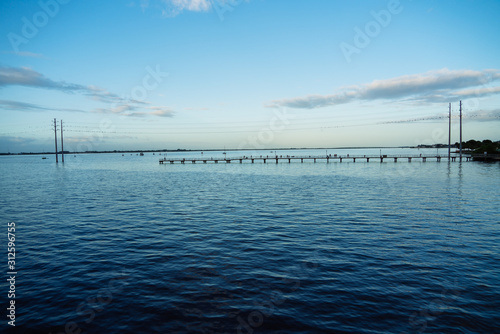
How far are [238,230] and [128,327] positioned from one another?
10260 millimetres

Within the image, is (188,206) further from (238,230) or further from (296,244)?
(296,244)

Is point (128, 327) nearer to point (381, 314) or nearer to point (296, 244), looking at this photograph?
point (381, 314)

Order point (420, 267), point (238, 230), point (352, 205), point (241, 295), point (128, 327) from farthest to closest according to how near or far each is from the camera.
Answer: point (352, 205) < point (238, 230) < point (420, 267) < point (241, 295) < point (128, 327)

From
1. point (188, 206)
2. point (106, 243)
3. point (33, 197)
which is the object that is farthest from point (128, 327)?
point (33, 197)

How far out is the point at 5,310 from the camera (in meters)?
9.08

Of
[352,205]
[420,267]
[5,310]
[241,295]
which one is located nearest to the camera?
[5,310]

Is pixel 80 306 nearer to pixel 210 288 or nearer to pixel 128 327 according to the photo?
pixel 128 327

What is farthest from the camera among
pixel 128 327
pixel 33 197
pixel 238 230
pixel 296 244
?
pixel 33 197

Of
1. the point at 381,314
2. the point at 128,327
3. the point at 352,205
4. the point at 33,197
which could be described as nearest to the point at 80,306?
the point at 128,327

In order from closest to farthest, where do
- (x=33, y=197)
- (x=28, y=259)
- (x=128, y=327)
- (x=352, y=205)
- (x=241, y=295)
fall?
(x=128, y=327) → (x=241, y=295) → (x=28, y=259) → (x=352, y=205) → (x=33, y=197)

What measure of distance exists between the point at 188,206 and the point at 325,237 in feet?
48.0

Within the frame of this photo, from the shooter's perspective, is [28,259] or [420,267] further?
[28,259]

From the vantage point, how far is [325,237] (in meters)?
16.2

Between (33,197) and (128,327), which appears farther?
(33,197)
